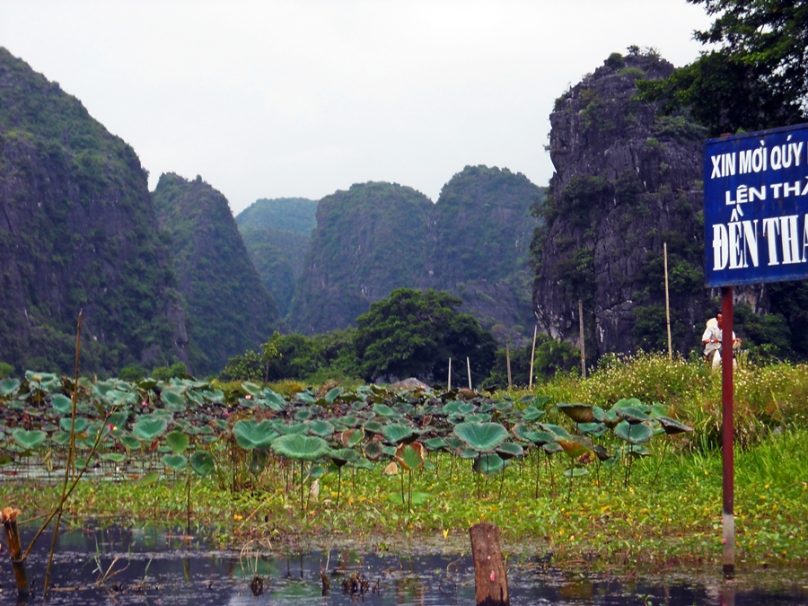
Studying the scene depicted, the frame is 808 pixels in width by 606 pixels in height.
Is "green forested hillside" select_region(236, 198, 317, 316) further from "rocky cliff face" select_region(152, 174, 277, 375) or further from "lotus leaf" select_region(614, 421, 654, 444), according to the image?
"lotus leaf" select_region(614, 421, 654, 444)

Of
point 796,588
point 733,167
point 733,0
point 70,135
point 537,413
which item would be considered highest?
point 70,135

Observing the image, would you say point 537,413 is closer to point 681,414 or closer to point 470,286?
point 681,414

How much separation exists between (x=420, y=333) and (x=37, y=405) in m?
35.6

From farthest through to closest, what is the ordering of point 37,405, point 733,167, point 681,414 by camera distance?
point 37,405
point 681,414
point 733,167

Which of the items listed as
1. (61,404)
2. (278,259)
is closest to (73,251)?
(61,404)

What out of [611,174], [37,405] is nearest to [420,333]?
[611,174]

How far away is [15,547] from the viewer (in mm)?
5531

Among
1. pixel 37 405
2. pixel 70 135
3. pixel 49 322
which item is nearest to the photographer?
pixel 37 405

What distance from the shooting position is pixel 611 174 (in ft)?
186

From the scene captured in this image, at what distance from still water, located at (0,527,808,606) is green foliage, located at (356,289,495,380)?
43.6 m

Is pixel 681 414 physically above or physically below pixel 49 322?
below

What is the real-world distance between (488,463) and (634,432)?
132cm

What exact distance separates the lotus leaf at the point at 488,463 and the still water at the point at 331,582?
2512 millimetres

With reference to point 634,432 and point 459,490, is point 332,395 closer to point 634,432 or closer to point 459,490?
point 459,490
